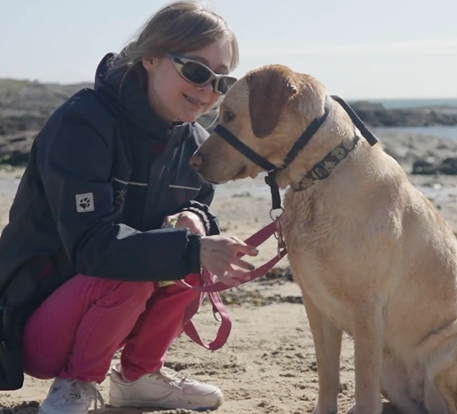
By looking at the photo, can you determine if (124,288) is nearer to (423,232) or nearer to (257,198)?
(423,232)

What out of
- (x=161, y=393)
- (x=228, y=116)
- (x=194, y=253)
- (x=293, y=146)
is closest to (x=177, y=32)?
(x=228, y=116)

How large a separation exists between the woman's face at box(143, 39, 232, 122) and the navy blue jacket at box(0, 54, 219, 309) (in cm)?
7

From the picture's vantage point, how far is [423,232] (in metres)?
3.58

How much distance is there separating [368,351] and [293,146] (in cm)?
91

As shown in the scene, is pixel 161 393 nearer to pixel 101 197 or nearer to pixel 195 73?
pixel 101 197

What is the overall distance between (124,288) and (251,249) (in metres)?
0.62

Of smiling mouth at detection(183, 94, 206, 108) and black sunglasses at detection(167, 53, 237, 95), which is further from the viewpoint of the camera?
smiling mouth at detection(183, 94, 206, 108)

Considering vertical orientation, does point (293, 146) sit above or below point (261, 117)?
below

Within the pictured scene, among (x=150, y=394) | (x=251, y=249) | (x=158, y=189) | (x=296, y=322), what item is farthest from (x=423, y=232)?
(x=296, y=322)

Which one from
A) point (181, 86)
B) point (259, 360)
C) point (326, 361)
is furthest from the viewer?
point (259, 360)

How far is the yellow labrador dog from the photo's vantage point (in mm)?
3387

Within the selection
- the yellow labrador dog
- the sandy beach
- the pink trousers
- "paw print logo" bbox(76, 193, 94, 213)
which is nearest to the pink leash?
the yellow labrador dog

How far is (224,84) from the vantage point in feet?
12.1

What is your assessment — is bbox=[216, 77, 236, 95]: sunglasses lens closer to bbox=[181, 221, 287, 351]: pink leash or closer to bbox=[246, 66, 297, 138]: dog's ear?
bbox=[246, 66, 297, 138]: dog's ear
